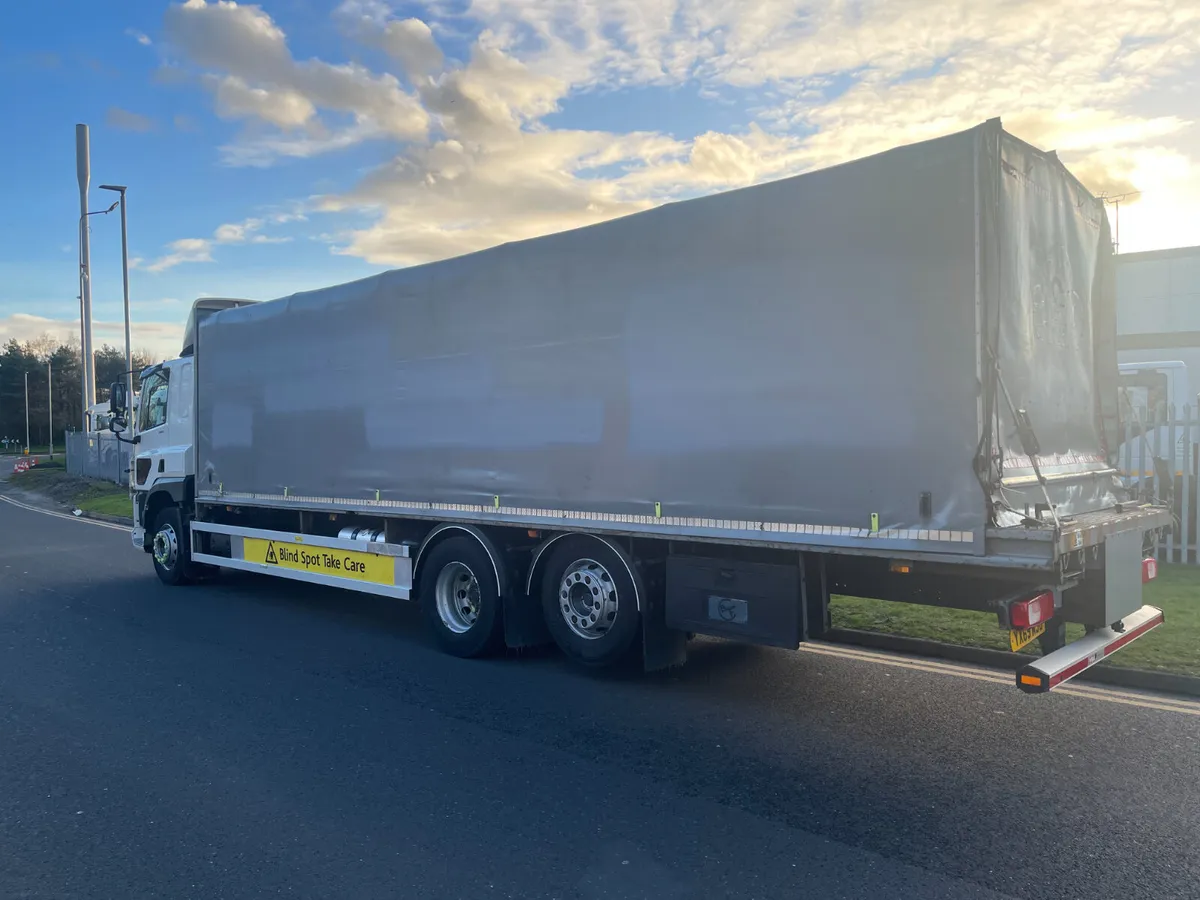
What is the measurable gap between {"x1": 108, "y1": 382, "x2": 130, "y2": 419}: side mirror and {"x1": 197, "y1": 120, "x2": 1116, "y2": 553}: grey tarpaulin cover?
17.9ft

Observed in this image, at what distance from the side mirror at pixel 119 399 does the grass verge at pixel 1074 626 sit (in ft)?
32.2

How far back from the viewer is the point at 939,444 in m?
5.00

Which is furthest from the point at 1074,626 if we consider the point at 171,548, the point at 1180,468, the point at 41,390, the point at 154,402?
the point at 41,390

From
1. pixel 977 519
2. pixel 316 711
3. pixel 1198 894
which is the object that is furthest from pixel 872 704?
pixel 316 711

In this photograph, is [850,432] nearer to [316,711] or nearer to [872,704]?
[872,704]

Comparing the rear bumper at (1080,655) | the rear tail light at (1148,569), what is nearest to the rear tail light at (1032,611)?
the rear bumper at (1080,655)

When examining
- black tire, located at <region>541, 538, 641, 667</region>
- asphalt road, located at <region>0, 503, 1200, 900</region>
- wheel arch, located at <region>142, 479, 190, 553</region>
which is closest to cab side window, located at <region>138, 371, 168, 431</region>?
wheel arch, located at <region>142, 479, 190, 553</region>

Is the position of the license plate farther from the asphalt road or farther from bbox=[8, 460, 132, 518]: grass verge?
bbox=[8, 460, 132, 518]: grass verge

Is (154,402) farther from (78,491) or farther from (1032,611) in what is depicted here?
(78,491)

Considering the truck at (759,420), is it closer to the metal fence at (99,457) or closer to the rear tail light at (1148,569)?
the rear tail light at (1148,569)

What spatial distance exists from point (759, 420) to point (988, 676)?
2.86 meters

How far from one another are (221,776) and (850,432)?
4084 mm

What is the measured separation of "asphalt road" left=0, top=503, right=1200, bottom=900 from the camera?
3918 mm

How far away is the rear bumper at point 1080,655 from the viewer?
4895 millimetres
